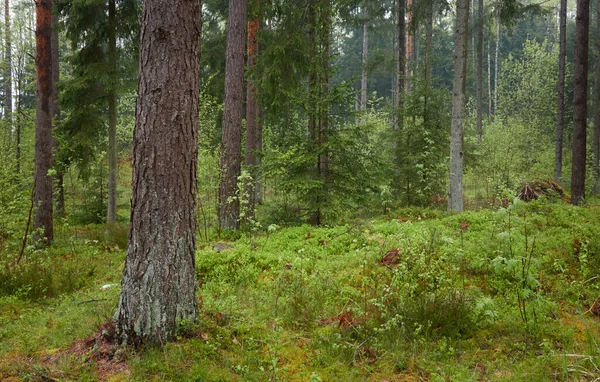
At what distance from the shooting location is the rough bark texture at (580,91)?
32.7 ft

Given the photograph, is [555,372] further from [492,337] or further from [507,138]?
[507,138]

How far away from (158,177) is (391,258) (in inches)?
136

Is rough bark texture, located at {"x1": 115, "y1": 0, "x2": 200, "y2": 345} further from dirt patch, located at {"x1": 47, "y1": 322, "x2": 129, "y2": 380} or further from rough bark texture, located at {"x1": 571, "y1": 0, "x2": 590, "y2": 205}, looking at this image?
rough bark texture, located at {"x1": 571, "y1": 0, "x2": 590, "y2": 205}

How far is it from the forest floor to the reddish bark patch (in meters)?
0.02

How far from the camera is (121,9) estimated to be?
452 inches

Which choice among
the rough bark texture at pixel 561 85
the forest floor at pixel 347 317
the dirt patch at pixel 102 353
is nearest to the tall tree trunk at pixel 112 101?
the forest floor at pixel 347 317

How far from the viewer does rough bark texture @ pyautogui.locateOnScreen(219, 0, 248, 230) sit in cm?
901

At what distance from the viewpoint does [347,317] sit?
158 inches

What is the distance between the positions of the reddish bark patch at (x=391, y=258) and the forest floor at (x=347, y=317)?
25mm

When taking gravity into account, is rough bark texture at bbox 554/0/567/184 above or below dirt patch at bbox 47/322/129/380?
above

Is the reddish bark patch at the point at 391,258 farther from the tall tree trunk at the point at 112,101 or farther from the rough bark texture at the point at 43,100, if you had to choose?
the tall tree trunk at the point at 112,101

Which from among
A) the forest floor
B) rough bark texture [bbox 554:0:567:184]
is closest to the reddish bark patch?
the forest floor

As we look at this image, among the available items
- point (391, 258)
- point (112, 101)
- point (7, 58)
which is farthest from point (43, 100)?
point (7, 58)

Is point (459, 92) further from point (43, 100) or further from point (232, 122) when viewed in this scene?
point (43, 100)
